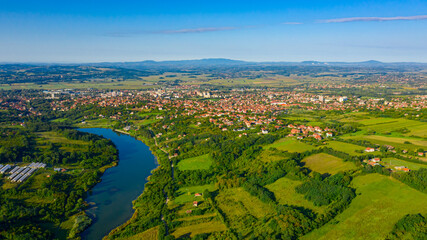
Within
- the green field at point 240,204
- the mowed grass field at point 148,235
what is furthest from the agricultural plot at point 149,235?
the green field at point 240,204

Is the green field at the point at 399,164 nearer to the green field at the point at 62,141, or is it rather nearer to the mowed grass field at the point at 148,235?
the mowed grass field at the point at 148,235

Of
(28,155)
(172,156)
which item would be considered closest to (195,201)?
(172,156)

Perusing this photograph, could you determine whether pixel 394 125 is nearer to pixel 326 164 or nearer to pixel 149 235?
A: pixel 326 164

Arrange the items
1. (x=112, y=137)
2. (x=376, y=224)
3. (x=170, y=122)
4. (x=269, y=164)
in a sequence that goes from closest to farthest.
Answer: (x=376, y=224)
(x=269, y=164)
(x=112, y=137)
(x=170, y=122)

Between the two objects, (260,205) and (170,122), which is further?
(170,122)

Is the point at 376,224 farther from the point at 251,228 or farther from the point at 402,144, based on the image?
the point at 402,144

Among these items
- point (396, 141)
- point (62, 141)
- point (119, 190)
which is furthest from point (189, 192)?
point (396, 141)

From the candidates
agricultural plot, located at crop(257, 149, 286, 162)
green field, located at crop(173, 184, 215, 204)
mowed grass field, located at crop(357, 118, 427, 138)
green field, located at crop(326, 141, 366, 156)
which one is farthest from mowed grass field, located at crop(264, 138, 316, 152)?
mowed grass field, located at crop(357, 118, 427, 138)

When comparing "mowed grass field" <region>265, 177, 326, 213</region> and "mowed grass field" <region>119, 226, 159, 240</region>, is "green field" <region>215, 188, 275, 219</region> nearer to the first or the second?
"mowed grass field" <region>265, 177, 326, 213</region>
